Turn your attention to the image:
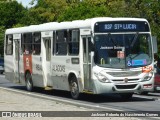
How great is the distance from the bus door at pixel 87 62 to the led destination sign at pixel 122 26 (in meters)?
0.60

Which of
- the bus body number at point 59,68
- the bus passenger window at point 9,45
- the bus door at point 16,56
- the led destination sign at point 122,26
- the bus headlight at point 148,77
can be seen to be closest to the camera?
the bus headlight at point 148,77

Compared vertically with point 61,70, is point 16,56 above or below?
above

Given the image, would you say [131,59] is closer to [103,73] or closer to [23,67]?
[103,73]

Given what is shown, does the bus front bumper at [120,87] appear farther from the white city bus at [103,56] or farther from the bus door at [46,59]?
the bus door at [46,59]

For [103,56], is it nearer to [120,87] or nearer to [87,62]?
[87,62]

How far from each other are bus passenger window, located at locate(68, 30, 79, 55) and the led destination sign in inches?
55.3

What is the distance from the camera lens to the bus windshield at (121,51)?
61.9 feet

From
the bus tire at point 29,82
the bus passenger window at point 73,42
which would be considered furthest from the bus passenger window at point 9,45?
the bus passenger window at point 73,42

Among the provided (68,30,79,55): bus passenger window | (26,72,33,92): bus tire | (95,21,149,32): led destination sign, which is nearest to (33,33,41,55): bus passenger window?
(26,72,33,92): bus tire

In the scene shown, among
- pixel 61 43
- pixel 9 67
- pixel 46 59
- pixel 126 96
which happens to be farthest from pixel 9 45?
pixel 126 96

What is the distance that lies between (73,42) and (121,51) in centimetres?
242

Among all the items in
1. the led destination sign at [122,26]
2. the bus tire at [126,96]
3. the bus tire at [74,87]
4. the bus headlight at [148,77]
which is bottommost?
the bus tire at [126,96]

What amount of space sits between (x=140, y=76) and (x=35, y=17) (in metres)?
62.9

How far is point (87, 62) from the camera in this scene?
19.4 metres
